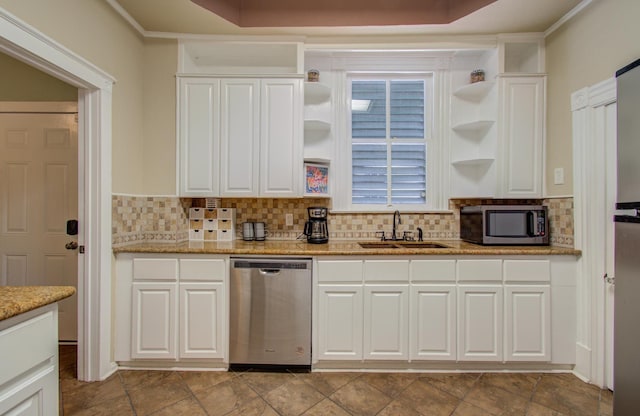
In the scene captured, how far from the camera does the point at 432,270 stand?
2113 mm

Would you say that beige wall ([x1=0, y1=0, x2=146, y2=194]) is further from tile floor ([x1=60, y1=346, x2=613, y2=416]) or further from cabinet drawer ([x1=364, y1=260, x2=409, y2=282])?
cabinet drawer ([x1=364, y1=260, x2=409, y2=282])

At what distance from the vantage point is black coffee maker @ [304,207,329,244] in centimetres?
249

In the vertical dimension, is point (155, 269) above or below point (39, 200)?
below

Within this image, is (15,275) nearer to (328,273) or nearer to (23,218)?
(23,218)

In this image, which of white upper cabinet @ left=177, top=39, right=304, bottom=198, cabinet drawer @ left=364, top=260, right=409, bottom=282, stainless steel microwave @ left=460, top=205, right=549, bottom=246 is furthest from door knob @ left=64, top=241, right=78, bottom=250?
stainless steel microwave @ left=460, top=205, right=549, bottom=246

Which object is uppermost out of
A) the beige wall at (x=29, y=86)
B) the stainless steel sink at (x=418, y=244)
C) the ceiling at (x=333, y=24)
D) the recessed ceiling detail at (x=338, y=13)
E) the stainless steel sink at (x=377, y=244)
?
the recessed ceiling detail at (x=338, y=13)

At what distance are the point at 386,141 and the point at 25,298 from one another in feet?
8.88

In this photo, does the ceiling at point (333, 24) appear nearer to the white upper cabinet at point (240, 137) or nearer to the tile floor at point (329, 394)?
the white upper cabinet at point (240, 137)

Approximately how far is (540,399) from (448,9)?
298 cm

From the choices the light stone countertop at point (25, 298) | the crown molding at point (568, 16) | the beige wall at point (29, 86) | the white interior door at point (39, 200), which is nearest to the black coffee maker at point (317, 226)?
the light stone countertop at point (25, 298)

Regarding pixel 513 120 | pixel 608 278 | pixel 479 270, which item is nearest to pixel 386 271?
pixel 479 270

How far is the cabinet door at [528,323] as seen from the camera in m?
2.09

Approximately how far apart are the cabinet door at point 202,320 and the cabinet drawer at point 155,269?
14cm

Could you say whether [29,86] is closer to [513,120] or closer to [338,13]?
[338,13]
